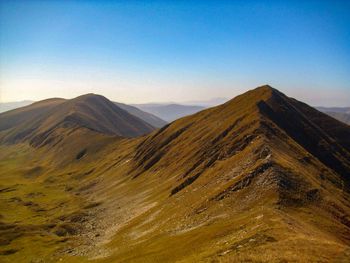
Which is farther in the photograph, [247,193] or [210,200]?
[210,200]

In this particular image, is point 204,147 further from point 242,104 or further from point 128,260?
point 128,260

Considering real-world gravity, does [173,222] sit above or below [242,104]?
below

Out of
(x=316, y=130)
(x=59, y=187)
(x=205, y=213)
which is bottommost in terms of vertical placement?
(x=59, y=187)

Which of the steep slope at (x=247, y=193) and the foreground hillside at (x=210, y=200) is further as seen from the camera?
the foreground hillside at (x=210, y=200)

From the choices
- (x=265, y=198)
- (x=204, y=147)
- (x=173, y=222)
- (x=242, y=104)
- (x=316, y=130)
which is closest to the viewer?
(x=265, y=198)

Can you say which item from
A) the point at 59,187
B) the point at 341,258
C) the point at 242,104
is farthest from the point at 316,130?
the point at 59,187

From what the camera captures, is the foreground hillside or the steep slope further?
the foreground hillside

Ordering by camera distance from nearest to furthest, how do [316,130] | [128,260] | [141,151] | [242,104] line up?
[128,260]
[316,130]
[242,104]
[141,151]

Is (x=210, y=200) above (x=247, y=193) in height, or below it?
below
